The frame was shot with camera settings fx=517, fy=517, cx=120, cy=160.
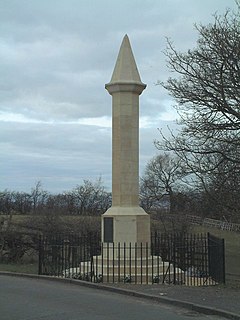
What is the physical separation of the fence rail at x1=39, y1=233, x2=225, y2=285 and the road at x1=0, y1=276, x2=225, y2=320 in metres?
2.45

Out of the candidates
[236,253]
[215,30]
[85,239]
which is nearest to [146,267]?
[85,239]

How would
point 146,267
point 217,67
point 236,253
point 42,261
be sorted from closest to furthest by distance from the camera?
point 146,267 → point 42,261 → point 217,67 → point 236,253

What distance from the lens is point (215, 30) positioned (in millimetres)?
21266

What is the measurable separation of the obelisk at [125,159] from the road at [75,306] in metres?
3.63

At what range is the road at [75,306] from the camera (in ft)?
31.1

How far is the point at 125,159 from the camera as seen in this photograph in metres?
17.9

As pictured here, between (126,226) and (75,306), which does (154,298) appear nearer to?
(75,306)

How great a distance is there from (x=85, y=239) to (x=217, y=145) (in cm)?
715

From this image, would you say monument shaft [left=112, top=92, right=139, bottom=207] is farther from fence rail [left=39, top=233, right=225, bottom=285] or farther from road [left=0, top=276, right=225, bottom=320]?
road [left=0, top=276, right=225, bottom=320]

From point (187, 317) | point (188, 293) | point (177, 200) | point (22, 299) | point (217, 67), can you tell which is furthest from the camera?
point (177, 200)

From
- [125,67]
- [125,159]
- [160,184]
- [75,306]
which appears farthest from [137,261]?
[160,184]

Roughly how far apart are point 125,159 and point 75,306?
791cm

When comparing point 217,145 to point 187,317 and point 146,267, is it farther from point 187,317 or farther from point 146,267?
point 187,317

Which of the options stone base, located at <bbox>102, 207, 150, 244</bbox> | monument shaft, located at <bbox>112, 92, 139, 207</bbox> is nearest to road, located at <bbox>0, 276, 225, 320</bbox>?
stone base, located at <bbox>102, 207, 150, 244</bbox>
